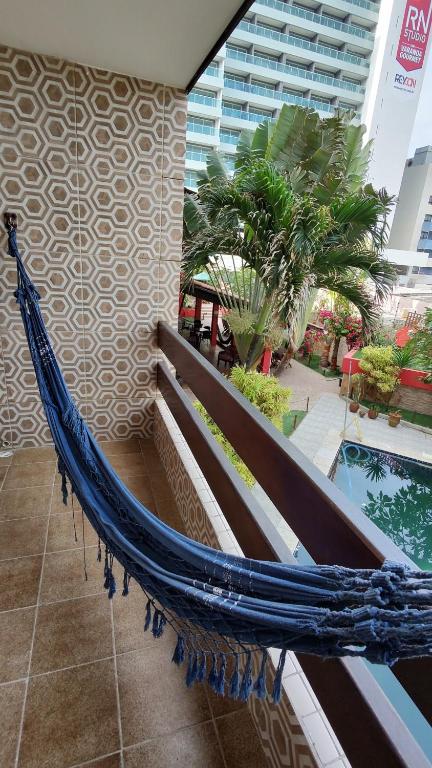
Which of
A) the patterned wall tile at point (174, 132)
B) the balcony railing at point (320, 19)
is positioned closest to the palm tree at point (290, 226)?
the patterned wall tile at point (174, 132)

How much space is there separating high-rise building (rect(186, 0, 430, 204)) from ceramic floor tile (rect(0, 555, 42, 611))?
25816mm

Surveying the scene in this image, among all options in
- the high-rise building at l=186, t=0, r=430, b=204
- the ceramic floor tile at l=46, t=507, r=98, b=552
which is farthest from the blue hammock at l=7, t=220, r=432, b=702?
the high-rise building at l=186, t=0, r=430, b=204

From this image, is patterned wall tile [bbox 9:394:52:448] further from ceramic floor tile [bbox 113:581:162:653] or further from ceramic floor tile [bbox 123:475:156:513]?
ceramic floor tile [bbox 113:581:162:653]

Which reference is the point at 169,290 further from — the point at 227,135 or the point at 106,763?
the point at 227,135

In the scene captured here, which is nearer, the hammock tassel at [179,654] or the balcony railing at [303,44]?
the hammock tassel at [179,654]

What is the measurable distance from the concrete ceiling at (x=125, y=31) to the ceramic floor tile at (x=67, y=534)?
1.91 metres

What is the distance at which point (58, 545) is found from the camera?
5.59 ft

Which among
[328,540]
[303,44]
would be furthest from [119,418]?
[303,44]

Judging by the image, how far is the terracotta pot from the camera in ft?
22.3

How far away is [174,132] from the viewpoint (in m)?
2.16

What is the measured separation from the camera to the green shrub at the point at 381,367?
23.0ft

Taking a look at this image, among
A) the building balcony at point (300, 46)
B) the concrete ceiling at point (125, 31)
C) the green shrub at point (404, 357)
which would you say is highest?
the building balcony at point (300, 46)

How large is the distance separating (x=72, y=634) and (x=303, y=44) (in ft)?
120

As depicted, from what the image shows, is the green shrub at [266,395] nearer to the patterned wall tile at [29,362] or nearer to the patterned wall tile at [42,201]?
the patterned wall tile at [29,362]
